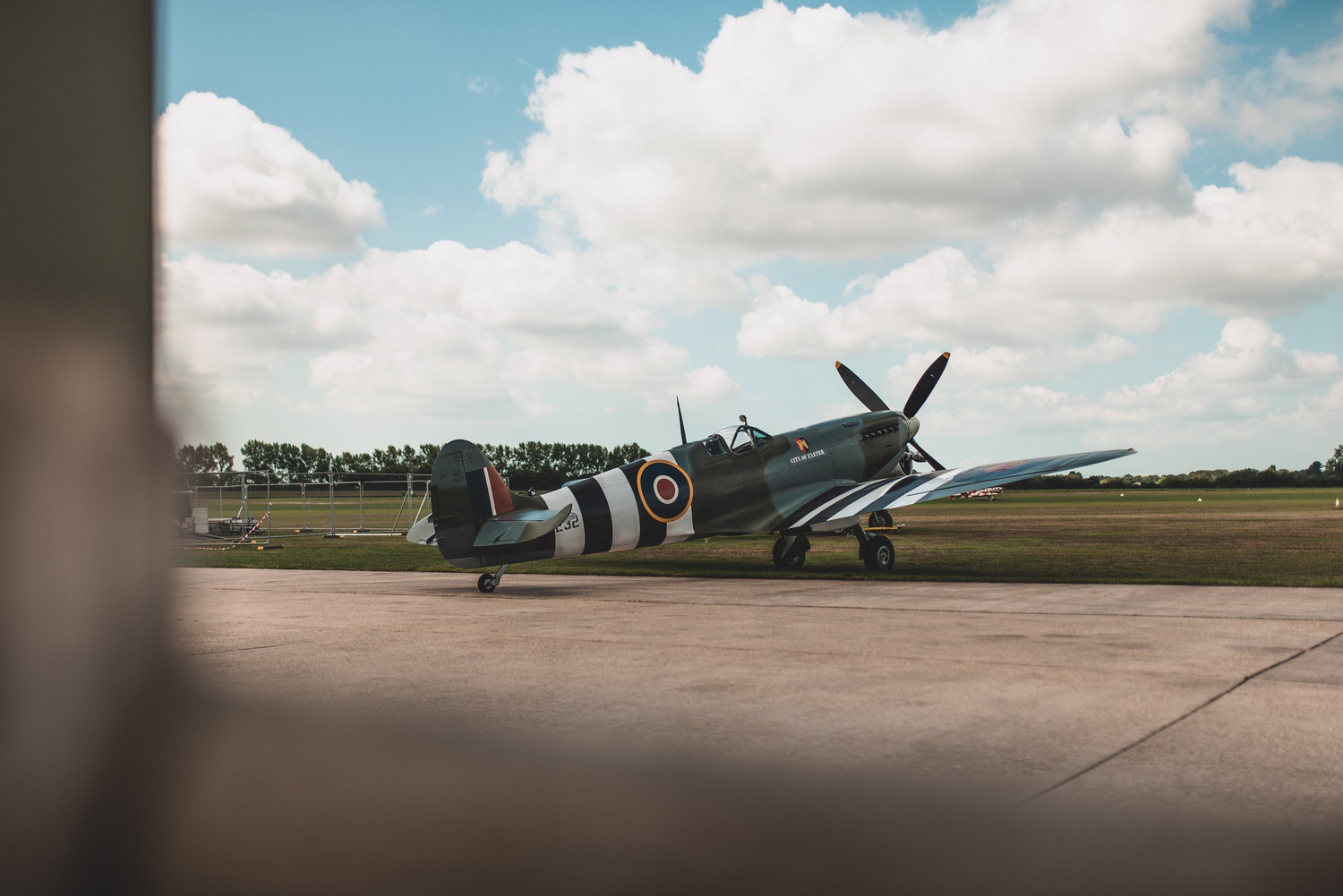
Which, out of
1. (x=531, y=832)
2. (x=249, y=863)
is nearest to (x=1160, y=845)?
(x=531, y=832)

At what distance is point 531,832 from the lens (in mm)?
3361

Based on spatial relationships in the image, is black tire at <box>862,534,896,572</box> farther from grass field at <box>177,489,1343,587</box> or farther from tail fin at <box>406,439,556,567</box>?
tail fin at <box>406,439,556,567</box>

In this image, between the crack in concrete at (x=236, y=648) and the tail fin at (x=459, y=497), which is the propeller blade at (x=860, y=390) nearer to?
the tail fin at (x=459, y=497)

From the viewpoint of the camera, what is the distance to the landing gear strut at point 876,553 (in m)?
15.8

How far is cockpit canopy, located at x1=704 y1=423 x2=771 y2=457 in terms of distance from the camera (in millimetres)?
15688

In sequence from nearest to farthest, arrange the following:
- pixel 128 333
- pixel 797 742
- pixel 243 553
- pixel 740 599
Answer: pixel 128 333, pixel 797 742, pixel 740 599, pixel 243 553

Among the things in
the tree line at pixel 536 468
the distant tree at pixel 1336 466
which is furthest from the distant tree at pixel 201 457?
the distant tree at pixel 1336 466

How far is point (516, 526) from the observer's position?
41.7ft

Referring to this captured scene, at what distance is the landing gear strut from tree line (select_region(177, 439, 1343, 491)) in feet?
21.1

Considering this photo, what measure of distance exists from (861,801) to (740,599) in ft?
25.8

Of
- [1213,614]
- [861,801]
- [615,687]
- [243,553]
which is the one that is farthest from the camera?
[243,553]

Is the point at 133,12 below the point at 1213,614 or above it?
above

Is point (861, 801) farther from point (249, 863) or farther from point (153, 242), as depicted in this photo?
point (153, 242)

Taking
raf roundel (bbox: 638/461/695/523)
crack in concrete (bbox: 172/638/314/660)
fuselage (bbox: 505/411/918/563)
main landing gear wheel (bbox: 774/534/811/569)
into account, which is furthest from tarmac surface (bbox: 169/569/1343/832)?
main landing gear wheel (bbox: 774/534/811/569)
